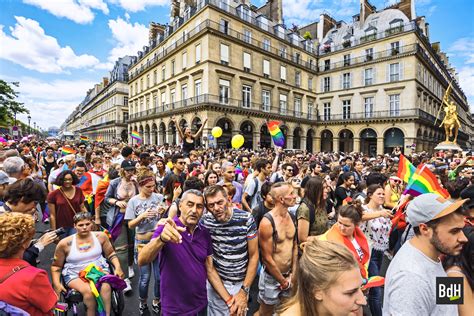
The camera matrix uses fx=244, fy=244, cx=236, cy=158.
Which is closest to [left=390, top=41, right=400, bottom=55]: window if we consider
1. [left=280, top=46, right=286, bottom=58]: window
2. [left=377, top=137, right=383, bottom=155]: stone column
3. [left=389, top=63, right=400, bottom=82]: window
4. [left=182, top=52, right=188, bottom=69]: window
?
[left=389, top=63, right=400, bottom=82]: window

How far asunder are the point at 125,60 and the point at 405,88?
178 ft

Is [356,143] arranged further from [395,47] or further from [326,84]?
[395,47]

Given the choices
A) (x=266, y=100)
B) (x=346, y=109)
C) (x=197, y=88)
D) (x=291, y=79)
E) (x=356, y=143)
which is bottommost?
(x=356, y=143)

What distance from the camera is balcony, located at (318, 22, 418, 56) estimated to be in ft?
92.8

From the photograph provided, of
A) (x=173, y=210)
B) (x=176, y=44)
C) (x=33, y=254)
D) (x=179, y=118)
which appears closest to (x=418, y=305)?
(x=173, y=210)

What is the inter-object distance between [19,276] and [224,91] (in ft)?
79.7

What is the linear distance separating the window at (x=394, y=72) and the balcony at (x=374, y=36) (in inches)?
152

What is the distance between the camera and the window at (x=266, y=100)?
28.1 meters

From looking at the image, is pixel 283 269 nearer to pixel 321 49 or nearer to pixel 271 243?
pixel 271 243

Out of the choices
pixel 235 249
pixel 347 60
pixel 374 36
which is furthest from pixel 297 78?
pixel 235 249

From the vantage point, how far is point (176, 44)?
91.9 feet

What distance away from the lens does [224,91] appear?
24.8 meters

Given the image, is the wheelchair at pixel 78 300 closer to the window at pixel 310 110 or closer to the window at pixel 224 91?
the window at pixel 224 91

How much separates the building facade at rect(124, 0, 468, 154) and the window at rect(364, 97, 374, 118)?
12 centimetres
